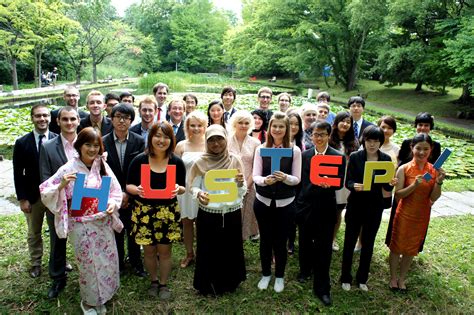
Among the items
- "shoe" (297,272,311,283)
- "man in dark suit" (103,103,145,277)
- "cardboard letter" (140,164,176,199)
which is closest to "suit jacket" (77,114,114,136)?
"man in dark suit" (103,103,145,277)

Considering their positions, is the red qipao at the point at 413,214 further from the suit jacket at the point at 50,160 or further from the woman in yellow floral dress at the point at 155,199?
the suit jacket at the point at 50,160

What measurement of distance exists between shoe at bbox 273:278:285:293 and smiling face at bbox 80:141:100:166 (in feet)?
6.55

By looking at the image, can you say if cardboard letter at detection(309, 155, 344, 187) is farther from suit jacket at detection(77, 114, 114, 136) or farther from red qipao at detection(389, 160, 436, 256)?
suit jacket at detection(77, 114, 114, 136)

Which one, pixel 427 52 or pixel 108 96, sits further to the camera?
pixel 427 52

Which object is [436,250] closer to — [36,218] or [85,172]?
[85,172]

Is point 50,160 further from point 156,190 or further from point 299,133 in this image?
point 299,133

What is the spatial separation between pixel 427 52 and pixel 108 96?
1646 centimetres

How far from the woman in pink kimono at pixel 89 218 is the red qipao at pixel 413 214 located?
2583 mm

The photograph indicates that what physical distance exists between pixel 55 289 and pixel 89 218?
97cm

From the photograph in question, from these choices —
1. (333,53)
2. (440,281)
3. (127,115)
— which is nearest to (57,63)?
(333,53)

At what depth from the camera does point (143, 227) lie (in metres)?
2.62

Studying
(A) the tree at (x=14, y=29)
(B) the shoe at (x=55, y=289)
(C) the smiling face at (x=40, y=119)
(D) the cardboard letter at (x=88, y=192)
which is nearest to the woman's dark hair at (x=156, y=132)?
(D) the cardboard letter at (x=88, y=192)

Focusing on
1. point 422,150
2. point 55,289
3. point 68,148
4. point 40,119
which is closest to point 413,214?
point 422,150

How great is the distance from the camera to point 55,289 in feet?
9.36
